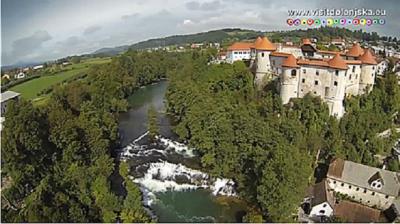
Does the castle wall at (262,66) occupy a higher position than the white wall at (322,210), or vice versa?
the castle wall at (262,66)

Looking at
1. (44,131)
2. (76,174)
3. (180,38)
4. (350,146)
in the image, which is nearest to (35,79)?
(44,131)

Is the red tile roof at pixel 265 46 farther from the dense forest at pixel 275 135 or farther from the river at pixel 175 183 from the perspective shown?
the river at pixel 175 183

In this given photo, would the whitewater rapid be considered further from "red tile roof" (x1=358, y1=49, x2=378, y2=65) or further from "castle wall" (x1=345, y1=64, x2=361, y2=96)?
"red tile roof" (x1=358, y1=49, x2=378, y2=65)

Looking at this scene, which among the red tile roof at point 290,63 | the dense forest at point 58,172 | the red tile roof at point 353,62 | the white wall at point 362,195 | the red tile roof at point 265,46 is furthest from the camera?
the red tile roof at point 265,46

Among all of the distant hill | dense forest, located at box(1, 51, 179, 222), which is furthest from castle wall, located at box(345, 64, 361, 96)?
the distant hill

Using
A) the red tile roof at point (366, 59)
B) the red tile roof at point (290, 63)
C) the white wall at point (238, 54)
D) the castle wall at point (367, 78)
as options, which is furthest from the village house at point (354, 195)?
the white wall at point (238, 54)

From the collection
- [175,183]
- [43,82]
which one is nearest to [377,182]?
[175,183]

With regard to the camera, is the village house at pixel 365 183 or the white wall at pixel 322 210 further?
the village house at pixel 365 183

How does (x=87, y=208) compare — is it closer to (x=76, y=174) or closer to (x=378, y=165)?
(x=76, y=174)

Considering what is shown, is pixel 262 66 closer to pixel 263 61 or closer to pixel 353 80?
pixel 263 61
